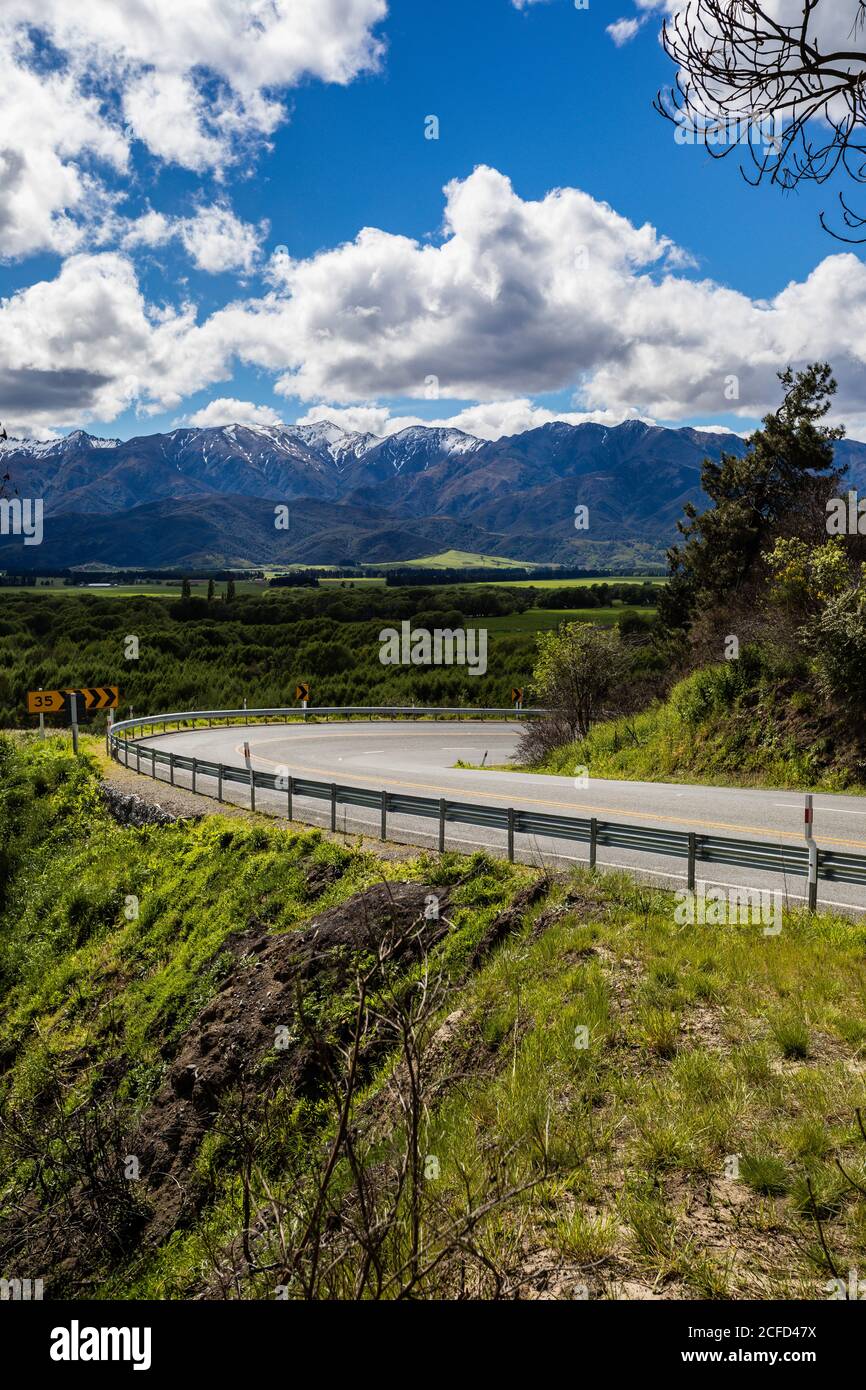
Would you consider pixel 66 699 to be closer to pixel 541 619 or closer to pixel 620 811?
pixel 620 811

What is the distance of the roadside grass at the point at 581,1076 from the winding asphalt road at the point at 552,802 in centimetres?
156

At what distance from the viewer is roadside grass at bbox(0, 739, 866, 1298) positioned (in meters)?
4.47

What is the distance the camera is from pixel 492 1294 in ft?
12.6

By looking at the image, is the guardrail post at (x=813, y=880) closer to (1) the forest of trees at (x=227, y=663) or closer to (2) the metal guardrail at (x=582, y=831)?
(2) the metal guardrail at (x=582, y=831)

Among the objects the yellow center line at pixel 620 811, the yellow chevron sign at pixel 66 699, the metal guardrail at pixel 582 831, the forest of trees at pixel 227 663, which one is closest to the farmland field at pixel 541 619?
the forest of trees at pixel 227 663

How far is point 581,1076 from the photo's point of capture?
247 inches

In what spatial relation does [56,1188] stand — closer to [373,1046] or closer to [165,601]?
[373,1046]

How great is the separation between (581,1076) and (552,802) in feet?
34.2

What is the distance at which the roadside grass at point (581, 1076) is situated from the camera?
447 centimetres

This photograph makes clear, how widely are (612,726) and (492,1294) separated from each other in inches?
905

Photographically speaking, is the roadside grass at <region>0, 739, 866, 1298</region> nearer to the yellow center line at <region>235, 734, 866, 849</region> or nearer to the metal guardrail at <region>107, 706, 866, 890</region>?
the metal guardrail at <region>107, 706, 866, 890</region>

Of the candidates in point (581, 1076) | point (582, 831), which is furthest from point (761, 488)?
point (581, 1076)

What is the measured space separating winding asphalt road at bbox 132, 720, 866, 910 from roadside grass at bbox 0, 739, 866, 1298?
5.12 ft
